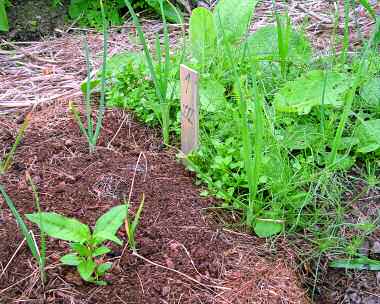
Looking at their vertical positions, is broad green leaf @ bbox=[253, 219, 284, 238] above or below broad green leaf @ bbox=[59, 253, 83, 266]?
below

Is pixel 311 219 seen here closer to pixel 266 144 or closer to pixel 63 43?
pixel 266 144

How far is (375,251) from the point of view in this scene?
58.2 inches

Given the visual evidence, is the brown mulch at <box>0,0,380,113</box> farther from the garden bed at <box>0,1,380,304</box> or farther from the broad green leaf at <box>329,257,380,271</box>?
the broad green leaf at <box>329,257,380,271</box>

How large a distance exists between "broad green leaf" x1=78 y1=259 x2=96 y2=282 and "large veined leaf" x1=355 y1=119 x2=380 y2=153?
0.96m

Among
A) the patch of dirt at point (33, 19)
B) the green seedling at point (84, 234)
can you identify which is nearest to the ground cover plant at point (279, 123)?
the green seedling at point (84, 234)

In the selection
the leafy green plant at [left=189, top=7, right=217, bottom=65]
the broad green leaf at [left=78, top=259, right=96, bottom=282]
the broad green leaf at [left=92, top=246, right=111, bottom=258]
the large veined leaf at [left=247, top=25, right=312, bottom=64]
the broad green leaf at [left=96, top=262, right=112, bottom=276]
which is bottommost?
the broad green leaf at [left=96, top=262, right=112, bottom=276]

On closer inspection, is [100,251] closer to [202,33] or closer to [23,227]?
[23,227]

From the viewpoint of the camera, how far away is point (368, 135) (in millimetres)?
1681

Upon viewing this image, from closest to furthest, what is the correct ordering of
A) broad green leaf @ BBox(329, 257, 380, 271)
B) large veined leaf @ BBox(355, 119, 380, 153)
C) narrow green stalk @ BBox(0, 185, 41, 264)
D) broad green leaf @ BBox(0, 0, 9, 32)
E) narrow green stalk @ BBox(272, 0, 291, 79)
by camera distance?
narrow green stalk @ BBox(0, 185, 41, 264) < broad green leaf @ BBox(329, 257, 380, 271) < large veined leaf @ BBox(355, 119, 380, 153) < narrow green stalk @ BBox(272, 0, 291, 79) < broad green leaf @ BBox(0, 0, 9, 32)

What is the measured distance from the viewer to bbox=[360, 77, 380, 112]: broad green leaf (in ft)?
6.09

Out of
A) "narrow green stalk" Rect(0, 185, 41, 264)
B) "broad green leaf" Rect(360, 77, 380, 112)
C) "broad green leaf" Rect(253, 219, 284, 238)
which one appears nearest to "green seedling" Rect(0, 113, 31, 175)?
"narrow green stalk" Rect(0, 185, 41, 264)

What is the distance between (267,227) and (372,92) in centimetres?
77

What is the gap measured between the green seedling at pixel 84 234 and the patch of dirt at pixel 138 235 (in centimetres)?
6

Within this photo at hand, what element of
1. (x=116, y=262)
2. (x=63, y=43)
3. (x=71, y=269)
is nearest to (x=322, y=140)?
(x=116, y=262)
